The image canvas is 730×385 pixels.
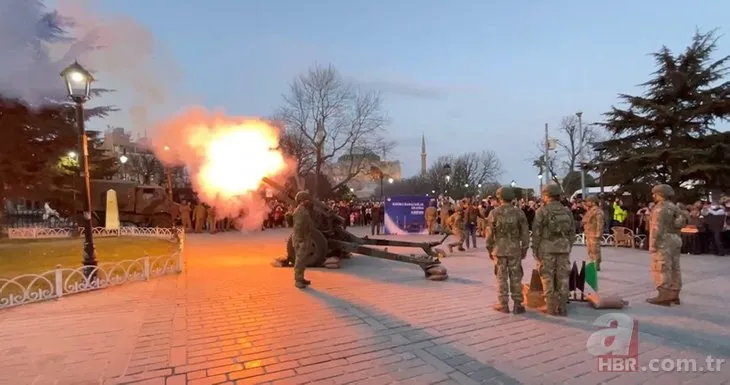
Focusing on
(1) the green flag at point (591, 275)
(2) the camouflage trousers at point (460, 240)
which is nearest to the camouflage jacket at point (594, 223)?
(1) the green flag at point (591, 275)

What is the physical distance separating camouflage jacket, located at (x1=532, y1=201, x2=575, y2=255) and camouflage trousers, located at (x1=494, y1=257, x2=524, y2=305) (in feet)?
1.29

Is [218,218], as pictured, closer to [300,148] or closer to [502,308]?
[300,148]

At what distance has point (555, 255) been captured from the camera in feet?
22.9

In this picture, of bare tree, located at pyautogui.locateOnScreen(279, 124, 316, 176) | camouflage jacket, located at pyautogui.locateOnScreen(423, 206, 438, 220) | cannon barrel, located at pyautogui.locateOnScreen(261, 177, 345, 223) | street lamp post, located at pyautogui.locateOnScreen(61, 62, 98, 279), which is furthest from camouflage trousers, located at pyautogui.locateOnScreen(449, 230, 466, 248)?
bare tree, located at pyautogui.locateOnScreen(279, 124, 316, 176)

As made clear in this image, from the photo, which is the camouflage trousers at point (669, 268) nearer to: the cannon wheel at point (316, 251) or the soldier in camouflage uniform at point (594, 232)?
the soldier in camouflage uniform at point (594, 232)

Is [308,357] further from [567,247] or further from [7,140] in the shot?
[7,140]

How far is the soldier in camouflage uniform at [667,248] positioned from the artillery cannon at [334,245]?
4175 mm

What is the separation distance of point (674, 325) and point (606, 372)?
2433 mm

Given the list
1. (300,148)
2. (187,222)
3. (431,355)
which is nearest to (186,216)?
(187,222)

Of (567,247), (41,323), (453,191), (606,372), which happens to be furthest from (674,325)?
(453,191)

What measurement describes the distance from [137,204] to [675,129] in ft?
98.3

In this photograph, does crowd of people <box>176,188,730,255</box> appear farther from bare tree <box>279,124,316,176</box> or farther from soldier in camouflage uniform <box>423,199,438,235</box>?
bare tree <box>279,124,316,176</box>

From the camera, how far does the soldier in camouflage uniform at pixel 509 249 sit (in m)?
7.14

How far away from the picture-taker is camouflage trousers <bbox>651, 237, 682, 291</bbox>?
7.54 metres
